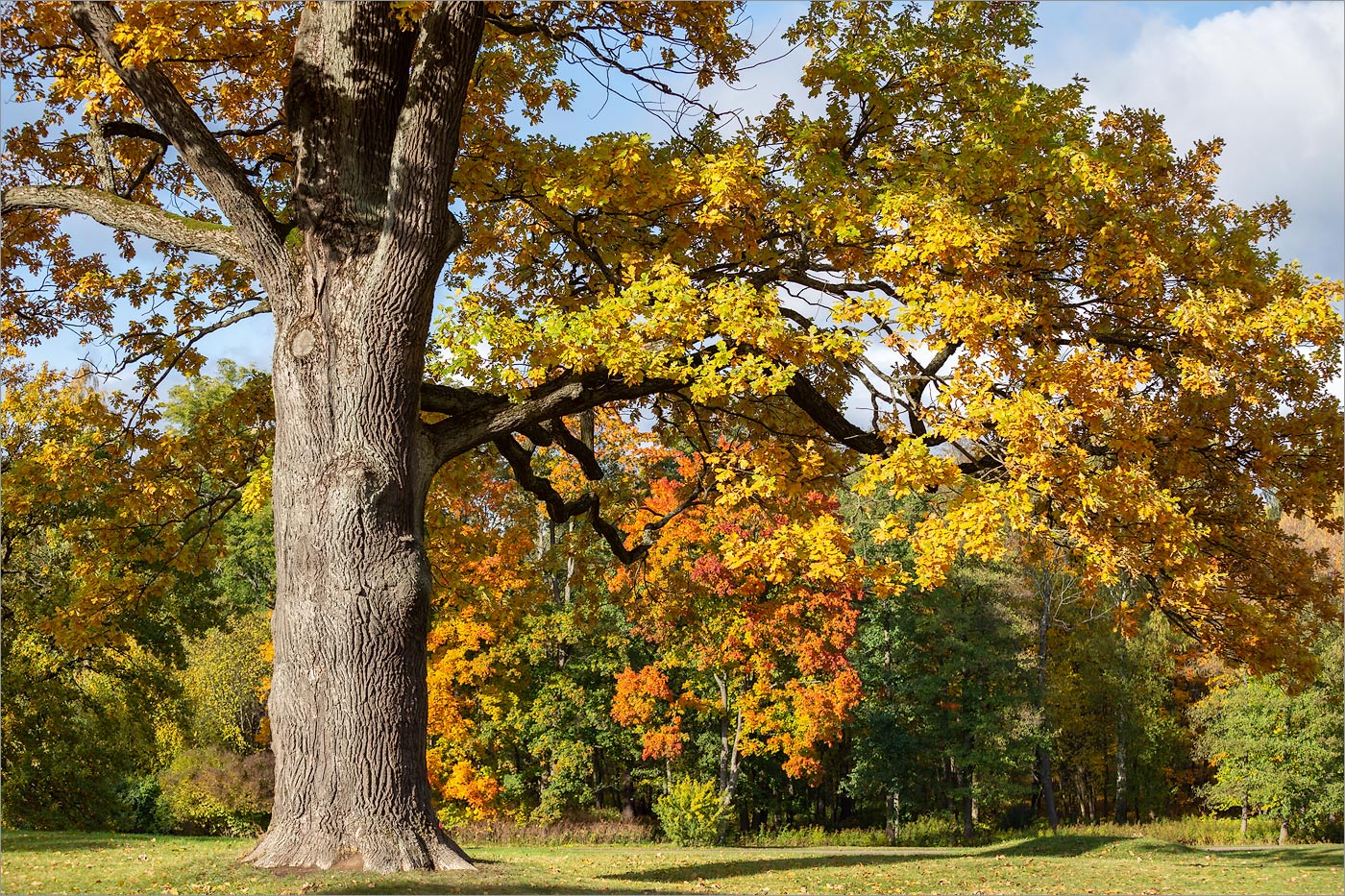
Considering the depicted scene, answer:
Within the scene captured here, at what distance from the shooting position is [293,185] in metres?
8.55

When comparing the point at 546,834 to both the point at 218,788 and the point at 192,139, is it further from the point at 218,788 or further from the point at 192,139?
the point at 192,139

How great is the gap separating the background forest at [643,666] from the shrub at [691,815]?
Result: 0.25ft

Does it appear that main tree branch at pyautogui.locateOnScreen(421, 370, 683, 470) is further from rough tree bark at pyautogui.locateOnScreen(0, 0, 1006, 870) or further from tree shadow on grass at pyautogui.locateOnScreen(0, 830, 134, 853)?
tree shadow on grass at pyautogui.locateOnScreen(0, 830, 134, 853)

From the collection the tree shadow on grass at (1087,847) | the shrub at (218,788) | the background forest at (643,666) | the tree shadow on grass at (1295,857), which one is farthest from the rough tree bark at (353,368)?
the shrub at (218,788)

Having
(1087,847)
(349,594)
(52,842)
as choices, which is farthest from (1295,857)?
(52,842)

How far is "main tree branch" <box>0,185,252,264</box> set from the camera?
9.10m

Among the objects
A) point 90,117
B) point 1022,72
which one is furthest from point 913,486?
point 90,117

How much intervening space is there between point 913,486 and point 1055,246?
325 cm

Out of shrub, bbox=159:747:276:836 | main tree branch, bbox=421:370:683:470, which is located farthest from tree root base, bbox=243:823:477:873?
shrub, bbox=159:747:276:836

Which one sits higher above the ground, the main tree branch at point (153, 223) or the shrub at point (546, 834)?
the main tree branch at point (153, 223)

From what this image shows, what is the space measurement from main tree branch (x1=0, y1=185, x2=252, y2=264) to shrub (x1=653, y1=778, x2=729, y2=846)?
59.4ft

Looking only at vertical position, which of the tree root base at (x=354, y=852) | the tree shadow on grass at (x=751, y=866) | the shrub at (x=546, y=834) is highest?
the tree root base at (x=354, y=852)

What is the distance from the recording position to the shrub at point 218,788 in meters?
26.4

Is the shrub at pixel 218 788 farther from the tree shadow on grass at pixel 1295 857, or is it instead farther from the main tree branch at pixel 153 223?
the tree shadow on grass at pixel 1295 857
